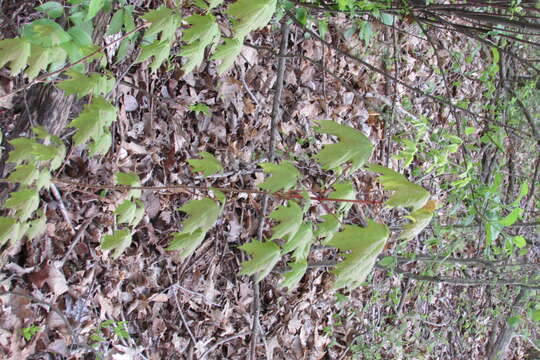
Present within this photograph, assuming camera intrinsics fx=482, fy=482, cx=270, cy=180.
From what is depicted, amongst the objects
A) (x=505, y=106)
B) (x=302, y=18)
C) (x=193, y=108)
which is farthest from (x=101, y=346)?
(x=505, y=106)

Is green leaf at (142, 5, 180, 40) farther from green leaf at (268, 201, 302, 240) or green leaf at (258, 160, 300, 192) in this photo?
green leaf at (268, 201, 302, 240)

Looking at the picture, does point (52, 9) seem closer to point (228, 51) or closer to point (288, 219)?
point (228, 51)

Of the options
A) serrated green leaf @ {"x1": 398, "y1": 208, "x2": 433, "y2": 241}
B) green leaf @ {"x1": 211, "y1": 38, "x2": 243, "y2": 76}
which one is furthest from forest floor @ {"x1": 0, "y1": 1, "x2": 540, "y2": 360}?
serrated green leaf @ {"x1": 398, "y1": 208, "x2": 433, "y2": 241}

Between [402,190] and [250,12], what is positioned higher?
[250,12]

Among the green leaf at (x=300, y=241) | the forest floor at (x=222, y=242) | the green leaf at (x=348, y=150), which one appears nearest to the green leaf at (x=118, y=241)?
the forest floor at (x=222, y=242)

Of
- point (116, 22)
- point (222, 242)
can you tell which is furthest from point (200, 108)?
point (116, 22)

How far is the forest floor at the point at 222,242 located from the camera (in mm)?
2078

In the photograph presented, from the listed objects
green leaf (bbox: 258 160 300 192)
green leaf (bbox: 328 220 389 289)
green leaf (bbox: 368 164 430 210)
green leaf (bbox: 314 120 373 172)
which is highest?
green leaf (bbox: 314 120 373 172)

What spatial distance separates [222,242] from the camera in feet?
8.82

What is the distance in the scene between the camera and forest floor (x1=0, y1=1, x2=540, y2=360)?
2.08 m

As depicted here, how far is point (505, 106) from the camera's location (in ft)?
10.8

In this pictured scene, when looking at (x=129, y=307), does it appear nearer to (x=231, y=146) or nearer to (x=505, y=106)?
(x=231, y=146)

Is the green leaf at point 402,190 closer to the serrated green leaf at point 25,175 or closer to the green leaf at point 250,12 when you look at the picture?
the green leaf at point 250,12

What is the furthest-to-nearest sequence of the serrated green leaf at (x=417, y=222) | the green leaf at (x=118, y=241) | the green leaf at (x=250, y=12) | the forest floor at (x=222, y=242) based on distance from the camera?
the forest floor at (x=222, y=242), the green leaf at (x=118, y=241), the serrated green leaf at (x=417, y=222), the green leaf at (x=250, y=12)
